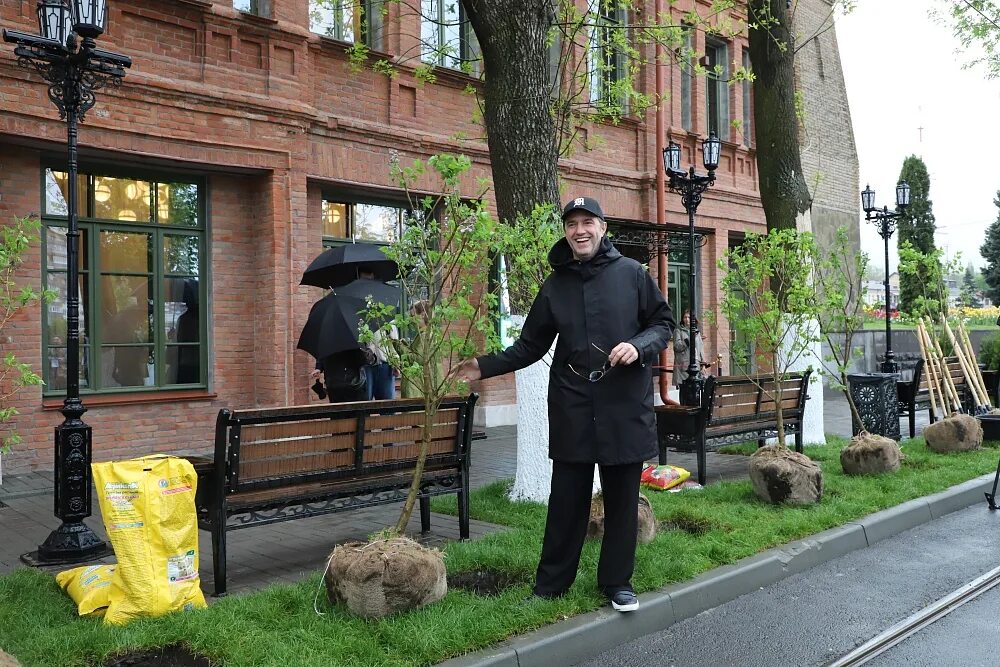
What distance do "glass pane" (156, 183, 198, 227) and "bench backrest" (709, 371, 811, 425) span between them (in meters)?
6.54

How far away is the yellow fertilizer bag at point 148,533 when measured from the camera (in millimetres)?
4352

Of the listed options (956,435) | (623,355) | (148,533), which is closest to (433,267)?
(623,355)

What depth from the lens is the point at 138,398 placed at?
10.2 m

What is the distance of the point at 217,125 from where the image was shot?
1048 centimetres

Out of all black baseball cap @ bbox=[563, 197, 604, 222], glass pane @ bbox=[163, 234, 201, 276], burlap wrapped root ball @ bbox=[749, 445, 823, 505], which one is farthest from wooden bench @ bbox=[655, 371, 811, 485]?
glass pane @ bbox=[163, 234, 201, 276]

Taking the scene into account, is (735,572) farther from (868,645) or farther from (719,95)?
(719,95)

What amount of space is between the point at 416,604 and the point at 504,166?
412 centimetres

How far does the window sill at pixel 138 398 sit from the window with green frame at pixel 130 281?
9cm

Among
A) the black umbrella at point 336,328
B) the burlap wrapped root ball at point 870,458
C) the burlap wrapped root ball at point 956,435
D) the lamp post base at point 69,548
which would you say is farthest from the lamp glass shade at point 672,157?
the lamp post base at point 69,548

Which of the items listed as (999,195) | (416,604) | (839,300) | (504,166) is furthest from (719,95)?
(999,195)

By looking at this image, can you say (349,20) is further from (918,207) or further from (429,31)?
(918,207)

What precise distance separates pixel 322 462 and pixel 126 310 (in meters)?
5.91

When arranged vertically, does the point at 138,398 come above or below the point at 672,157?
below

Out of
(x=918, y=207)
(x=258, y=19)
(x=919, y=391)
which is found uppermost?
(x=918, y=207)
